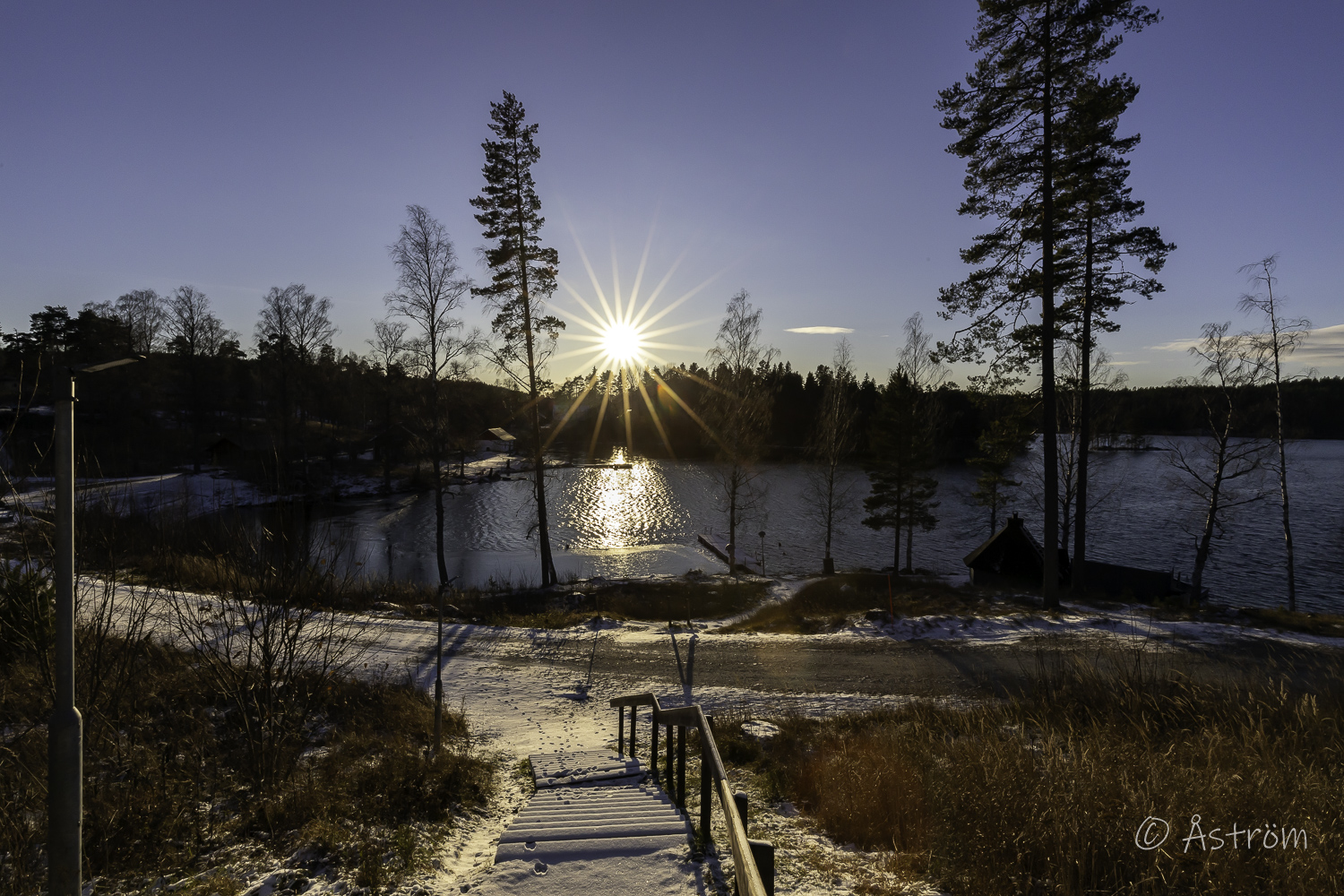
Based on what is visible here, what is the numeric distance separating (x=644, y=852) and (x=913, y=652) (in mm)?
9694

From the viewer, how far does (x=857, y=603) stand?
19.4 m

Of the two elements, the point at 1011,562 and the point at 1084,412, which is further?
the point at 1011,562

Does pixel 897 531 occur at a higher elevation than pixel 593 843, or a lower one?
lower

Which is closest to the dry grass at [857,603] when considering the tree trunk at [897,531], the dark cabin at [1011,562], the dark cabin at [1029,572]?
the dark cabin at [1011,562]

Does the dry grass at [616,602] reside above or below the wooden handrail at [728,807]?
below

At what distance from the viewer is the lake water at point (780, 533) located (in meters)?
26.9

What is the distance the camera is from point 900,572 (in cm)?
2686

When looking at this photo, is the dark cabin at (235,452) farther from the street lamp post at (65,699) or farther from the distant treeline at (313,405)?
the street lamp post at (65,699)

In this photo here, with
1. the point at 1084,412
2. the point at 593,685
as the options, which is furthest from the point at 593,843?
the point at 1084,412

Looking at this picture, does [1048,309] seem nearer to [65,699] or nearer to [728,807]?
[728,807]

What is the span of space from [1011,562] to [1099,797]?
2195 centimetres

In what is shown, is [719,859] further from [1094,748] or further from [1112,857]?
[1094,748]

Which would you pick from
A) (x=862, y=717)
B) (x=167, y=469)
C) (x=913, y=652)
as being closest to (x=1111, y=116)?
(x=913, y=652)

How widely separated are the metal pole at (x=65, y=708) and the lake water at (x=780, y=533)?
2001cm
